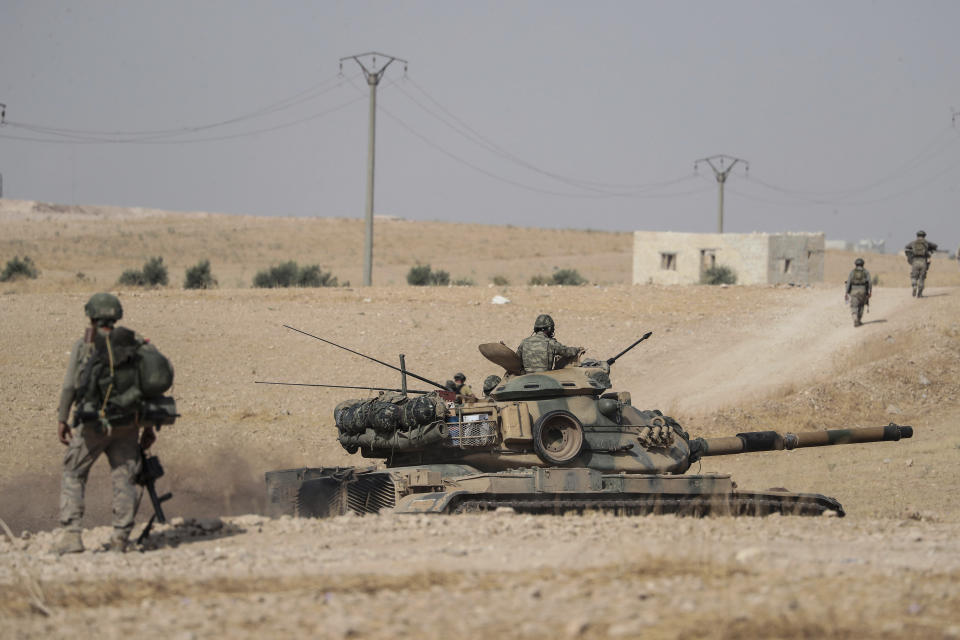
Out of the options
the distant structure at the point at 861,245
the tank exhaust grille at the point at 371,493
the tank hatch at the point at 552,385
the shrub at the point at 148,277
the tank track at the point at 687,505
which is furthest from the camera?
the distant structure at the point at 861,245

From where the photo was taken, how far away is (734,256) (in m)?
49.0

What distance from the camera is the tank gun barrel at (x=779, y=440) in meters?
15.3

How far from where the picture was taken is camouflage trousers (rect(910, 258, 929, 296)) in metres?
31.9

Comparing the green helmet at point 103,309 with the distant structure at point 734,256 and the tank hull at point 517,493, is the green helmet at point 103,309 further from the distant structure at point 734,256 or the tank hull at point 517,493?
the distant structure at point 734,256

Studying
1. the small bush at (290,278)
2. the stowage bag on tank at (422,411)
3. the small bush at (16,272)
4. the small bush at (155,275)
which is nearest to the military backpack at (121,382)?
the stowage bag on tank at (422,411)

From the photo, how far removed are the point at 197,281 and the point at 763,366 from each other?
1089 inches

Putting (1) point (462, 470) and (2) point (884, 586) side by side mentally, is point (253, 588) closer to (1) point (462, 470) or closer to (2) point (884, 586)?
(2) point (884, 586)

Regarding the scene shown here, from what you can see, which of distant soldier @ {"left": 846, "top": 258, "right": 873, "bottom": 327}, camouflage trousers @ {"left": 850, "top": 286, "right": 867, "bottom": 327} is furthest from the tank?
camouflage trousers @ {"left": 850, "top": 286, "right": 867, "bottom": 327}

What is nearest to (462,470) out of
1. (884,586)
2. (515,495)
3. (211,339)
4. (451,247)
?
(515,495)

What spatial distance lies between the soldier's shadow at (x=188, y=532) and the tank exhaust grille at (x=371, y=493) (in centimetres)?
255

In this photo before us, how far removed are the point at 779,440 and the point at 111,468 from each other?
9.71 meters

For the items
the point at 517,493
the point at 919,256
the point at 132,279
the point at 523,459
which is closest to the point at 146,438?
the point at 517,493

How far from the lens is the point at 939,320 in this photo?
2875 centimetres

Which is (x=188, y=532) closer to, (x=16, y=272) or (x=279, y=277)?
(x=279, y=277)
